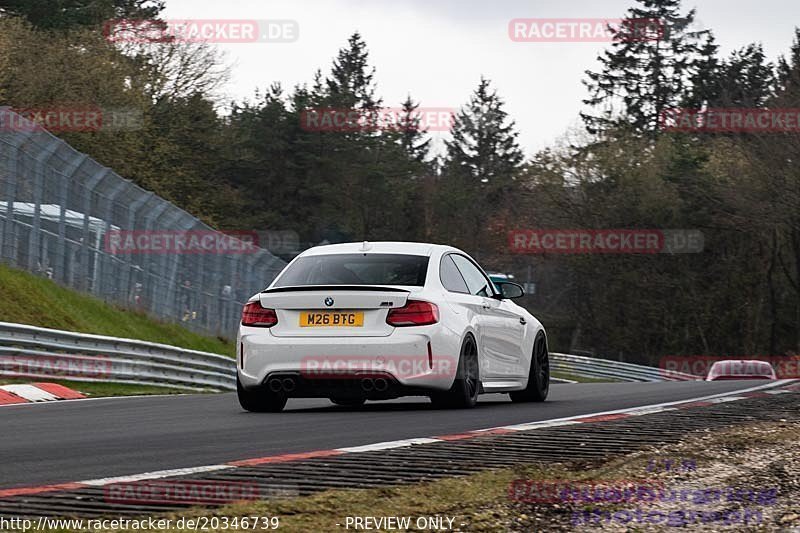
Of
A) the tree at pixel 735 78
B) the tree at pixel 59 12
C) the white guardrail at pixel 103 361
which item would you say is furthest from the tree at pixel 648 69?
the white guardrail at pixel 103 361

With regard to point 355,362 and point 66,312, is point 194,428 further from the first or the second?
point 66,312

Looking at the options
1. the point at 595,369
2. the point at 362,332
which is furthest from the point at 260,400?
the point at 595,369

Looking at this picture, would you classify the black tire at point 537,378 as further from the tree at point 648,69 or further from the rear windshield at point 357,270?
the tree at point 648,69

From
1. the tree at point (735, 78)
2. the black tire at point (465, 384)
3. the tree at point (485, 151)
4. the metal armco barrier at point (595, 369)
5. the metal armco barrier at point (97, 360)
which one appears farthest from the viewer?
the tree at point (485, 151)

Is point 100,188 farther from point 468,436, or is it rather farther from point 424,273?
point 468,436

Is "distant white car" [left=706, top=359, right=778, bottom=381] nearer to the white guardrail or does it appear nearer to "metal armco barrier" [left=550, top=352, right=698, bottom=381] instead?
the white guardrail

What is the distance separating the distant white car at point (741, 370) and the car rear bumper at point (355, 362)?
23.4 m

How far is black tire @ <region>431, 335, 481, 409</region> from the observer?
40.4 ft

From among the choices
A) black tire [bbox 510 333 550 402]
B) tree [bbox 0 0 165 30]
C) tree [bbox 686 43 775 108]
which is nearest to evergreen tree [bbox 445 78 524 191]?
tree [bbox 686 43 775 108]

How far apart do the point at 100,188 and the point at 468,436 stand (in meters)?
17.8

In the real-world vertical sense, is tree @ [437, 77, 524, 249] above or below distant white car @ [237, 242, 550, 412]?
above

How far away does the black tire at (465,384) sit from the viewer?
12328 millimetres

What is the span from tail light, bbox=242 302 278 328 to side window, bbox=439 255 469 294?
151 cm

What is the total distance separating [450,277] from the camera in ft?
42.2
